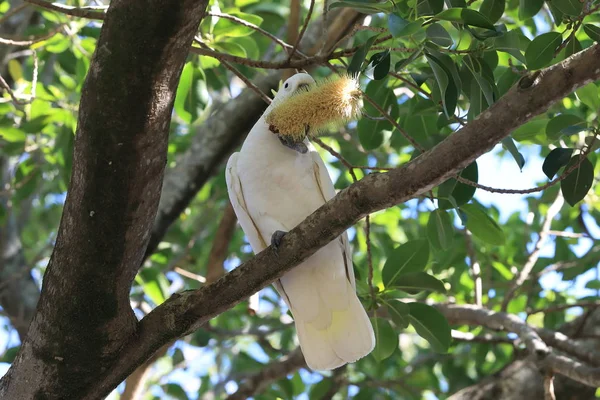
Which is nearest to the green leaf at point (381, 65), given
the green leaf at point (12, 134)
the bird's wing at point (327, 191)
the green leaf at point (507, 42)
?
the green leaf at point (507, 42)

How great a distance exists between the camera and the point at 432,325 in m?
2.79

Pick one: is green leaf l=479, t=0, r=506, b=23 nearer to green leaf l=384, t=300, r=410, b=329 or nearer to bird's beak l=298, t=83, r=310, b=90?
bird's beak l=298, t=83, r=310, b=90

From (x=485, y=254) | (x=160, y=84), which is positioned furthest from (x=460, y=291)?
(x=160, y=84)

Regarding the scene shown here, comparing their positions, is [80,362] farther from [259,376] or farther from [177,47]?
[259,376]

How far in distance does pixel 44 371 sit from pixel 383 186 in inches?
45.2

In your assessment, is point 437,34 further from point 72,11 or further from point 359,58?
point 72,11

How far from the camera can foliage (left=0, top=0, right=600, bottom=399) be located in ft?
6.84

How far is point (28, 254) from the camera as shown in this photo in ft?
20.4

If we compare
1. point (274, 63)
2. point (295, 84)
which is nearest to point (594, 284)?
point (295, 84)

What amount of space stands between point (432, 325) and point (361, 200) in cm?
117

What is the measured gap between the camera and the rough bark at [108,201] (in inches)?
65.7

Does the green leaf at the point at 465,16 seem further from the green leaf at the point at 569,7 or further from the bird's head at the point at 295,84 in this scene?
the bird's head at the point at 295,84

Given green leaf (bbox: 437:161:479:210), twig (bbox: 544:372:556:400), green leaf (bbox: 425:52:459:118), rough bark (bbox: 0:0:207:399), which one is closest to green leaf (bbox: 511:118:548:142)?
green leaf (bbox: 437:161:479:210)

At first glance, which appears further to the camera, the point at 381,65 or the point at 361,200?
the point at 381,65
